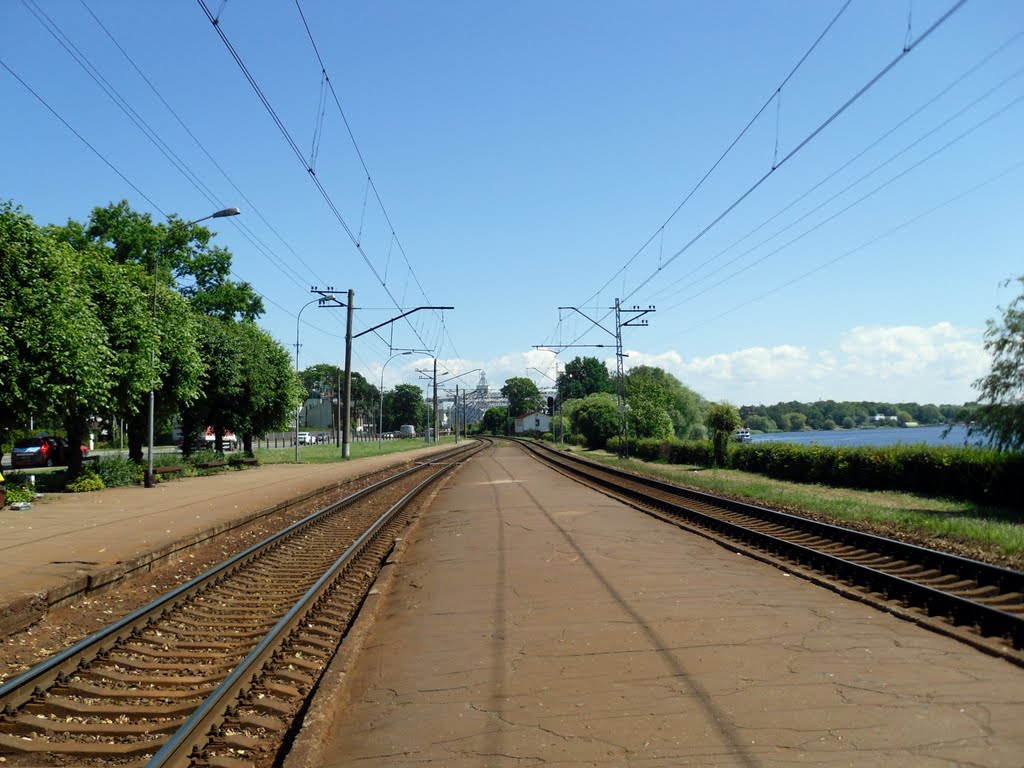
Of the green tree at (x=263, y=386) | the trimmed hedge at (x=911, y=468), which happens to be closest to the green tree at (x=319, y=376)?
the green tree at (x=263, y=386)

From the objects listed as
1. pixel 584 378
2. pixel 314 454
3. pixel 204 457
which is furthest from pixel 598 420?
pixel 584 378

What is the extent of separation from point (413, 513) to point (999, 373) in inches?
645

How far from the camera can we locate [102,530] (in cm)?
1498

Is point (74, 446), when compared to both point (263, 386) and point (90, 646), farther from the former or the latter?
point (90, 646)

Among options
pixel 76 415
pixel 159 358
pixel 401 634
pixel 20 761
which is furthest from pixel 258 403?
pixel 20 761

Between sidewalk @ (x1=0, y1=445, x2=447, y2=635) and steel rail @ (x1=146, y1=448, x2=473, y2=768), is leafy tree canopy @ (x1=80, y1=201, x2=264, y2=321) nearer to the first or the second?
sidewalk @ (x1=0, y1=445, x2=447, y2=635)

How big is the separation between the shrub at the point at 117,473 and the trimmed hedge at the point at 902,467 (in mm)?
25046

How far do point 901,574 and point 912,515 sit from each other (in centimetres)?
813

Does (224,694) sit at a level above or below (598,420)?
below

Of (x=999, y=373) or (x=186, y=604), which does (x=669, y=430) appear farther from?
(x=186, y=604)

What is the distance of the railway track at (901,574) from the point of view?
7656 millimetres

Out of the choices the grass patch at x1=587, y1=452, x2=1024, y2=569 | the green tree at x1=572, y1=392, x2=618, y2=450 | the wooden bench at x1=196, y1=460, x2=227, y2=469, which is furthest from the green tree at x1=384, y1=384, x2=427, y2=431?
the grass patch at x1=587, y1=452, x2=1024, y2=569

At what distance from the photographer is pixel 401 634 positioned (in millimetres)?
8109

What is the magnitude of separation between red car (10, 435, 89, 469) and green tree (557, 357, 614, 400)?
13204 centimetres
